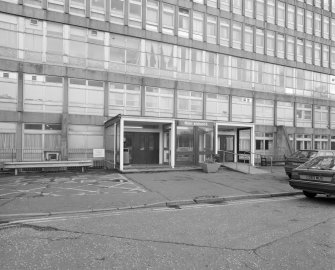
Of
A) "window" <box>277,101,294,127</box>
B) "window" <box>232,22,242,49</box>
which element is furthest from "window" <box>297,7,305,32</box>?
"window" <box>277,101,294,127</box>

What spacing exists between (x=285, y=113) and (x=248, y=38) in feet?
25.5

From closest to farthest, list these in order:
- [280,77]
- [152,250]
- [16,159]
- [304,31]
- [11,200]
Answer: [152,250], [11,200], [16,159], [280,77], [304,31]

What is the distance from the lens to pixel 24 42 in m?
18.5

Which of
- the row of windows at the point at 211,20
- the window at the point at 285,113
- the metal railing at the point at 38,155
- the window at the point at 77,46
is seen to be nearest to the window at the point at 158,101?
the row of windows at the point at 211,20

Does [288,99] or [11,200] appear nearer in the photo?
[11,200]

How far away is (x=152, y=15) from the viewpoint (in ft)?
73.9

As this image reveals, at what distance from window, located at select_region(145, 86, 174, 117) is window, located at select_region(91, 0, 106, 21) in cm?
582

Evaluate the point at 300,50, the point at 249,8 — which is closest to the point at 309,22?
the point at 300,50

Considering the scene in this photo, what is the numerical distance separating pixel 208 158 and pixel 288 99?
542 inches

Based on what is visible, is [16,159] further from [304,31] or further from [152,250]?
[304,31]

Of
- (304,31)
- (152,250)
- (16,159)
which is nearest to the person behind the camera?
(152,250)

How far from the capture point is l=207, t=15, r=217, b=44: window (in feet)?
80.7

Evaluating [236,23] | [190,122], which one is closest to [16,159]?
[190,122]

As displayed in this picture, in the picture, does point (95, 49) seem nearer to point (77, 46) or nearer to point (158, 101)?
point (77, 46)
